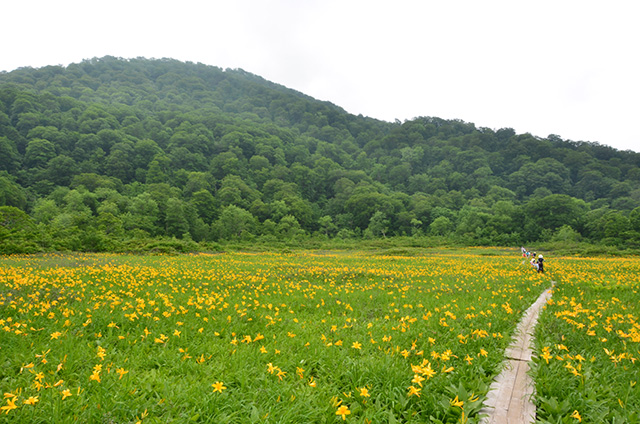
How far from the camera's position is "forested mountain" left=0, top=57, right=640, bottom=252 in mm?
58156

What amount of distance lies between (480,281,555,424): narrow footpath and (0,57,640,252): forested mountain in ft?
93.3

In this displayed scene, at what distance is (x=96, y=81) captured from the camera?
536 feet

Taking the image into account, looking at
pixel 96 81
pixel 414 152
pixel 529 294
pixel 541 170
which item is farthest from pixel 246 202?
pixel 96 81

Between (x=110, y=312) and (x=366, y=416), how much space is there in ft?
18.0

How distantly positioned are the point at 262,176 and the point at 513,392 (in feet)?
339

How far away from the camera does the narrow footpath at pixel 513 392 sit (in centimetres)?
339

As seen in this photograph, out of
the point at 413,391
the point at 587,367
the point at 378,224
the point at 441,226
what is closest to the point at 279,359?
the point at 413,391

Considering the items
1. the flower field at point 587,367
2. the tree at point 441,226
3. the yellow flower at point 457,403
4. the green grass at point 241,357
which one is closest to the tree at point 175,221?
the green grass at point 241,357

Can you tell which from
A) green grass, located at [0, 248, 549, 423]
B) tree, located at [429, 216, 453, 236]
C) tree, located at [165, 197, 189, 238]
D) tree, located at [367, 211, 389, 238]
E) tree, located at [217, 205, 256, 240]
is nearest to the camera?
green grass, located at [0, 248, 549, 423]

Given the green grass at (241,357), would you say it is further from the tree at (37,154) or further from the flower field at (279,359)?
the tree at (37,154)

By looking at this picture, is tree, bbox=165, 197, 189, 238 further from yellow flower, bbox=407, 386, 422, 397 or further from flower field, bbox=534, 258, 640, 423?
yellow flower, bbox=407, 386, 422, 397

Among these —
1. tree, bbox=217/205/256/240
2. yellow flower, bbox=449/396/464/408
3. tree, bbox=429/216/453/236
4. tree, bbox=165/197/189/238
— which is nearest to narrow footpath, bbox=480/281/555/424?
yellow flower, bbox=449/396/464/408

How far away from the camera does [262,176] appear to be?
340 ft

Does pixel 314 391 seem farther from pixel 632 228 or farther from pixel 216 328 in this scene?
pixel 632 228
